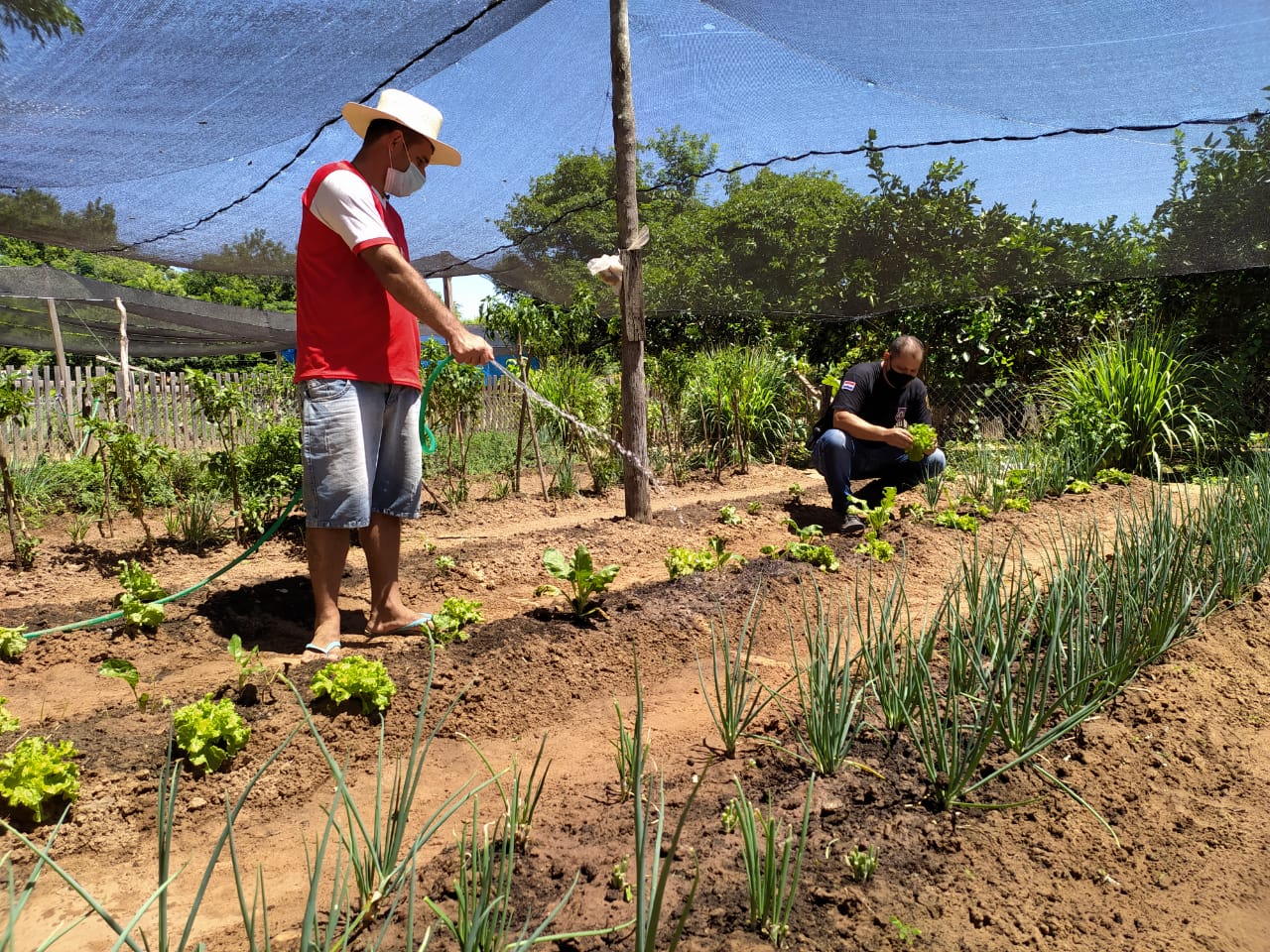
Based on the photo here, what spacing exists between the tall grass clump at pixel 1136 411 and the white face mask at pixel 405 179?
4676mm

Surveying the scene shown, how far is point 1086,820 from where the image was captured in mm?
1692

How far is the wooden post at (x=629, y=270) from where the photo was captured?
4535 mm

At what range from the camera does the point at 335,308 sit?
2.67 meters

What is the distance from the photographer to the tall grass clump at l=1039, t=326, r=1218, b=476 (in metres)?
5.96

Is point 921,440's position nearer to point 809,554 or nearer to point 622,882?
point 809,554

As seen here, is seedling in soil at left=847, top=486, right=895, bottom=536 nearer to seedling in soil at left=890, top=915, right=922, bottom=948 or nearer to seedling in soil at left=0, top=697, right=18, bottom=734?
seedling in soil at left=890, top=915, right=922, bottom=948

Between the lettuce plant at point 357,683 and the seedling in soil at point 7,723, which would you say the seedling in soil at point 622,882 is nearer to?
the lettuce plant at point 357,683

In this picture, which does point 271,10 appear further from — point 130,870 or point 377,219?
point 130,870

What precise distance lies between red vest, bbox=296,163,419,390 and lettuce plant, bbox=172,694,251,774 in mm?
1101

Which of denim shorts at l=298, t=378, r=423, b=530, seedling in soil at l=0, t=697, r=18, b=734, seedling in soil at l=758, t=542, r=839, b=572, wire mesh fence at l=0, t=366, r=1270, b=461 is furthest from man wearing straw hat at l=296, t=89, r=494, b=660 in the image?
wire mesh fence at l=0, t=366, r=1270, b=461

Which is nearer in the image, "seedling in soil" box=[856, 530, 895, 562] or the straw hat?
the straw hat

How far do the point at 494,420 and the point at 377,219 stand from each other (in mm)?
7860

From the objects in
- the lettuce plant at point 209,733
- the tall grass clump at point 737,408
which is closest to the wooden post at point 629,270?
the tall grass clump at point 737,408

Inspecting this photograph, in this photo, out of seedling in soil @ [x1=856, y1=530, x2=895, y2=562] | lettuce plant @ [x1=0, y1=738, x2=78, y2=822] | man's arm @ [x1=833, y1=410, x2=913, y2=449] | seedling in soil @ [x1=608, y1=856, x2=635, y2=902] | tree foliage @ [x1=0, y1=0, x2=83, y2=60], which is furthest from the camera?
man's arm @ [x1=833, y1=410, x2=913, y2=449]
